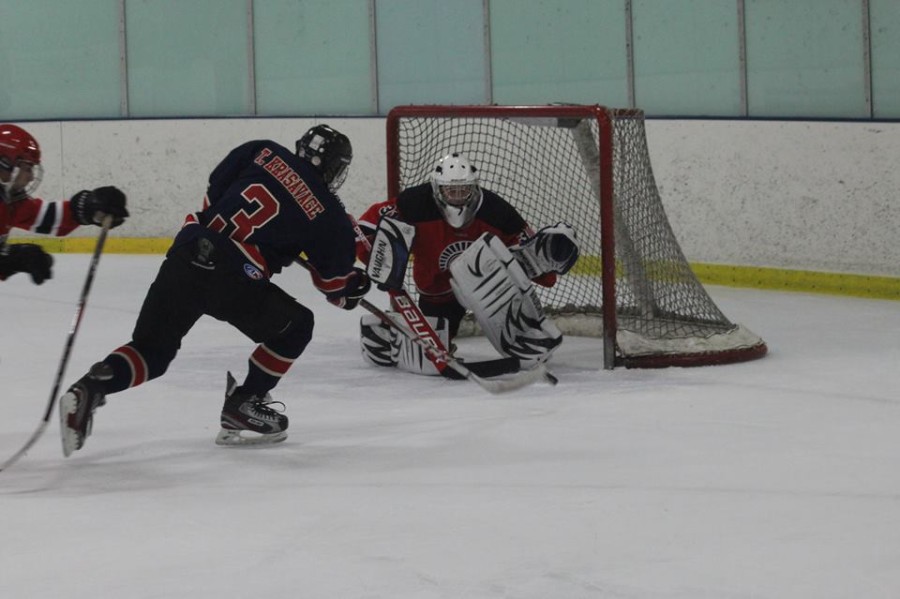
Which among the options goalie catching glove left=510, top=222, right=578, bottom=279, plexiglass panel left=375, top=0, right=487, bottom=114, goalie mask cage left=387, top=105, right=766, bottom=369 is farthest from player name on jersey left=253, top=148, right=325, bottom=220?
plexiglass panel left=375, top=0, right=487, bottom=114

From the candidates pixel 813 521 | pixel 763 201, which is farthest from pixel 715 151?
pixel 813 521

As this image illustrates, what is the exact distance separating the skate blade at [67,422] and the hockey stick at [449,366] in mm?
1122

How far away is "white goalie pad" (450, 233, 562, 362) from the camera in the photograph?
5.14 metres

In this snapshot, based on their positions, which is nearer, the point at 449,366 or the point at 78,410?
the point at 78,410

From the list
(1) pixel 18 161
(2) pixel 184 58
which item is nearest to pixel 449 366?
(1) pixel 18 161

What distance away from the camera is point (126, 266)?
813 cm

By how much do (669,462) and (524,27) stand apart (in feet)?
16.1

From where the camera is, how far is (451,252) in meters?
5.30

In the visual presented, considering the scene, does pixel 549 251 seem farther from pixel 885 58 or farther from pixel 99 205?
pixel 885 58

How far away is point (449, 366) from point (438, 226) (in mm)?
564

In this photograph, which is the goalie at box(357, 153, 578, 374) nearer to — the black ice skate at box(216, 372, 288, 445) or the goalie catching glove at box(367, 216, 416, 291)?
the goalie catching glove at box(367, 216, 416, 291)

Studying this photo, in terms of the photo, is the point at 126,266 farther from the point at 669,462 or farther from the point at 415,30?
the point at 669,462

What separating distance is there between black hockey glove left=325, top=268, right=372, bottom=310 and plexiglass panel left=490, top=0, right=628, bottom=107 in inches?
159

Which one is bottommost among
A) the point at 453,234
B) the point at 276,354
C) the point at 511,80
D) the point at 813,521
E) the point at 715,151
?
the point at 813,521
